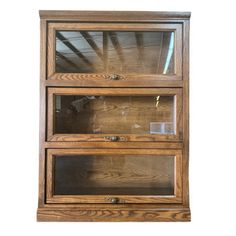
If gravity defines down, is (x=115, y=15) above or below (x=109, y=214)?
above

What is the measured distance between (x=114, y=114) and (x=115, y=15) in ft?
1.61

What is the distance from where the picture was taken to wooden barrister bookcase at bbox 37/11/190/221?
1.14m

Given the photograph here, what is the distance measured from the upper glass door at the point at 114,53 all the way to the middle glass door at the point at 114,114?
2.6 inches

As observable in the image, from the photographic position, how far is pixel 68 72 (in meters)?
1.16

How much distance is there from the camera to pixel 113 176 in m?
1.21

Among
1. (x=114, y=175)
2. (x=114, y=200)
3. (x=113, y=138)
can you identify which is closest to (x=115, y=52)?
(x=113, y=138)

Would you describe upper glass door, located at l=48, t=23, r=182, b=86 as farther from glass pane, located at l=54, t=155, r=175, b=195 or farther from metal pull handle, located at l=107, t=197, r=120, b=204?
Answer: metal pull handle, located at l=107, t=197, r=120, b=204

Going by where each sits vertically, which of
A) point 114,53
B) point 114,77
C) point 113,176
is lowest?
point 113,176

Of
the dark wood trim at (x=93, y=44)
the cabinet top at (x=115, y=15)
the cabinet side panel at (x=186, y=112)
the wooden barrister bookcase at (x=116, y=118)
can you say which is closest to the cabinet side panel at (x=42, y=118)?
the wooden barrister bookcase at (x=116, y=118)

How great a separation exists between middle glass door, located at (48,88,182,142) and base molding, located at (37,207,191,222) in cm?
35
